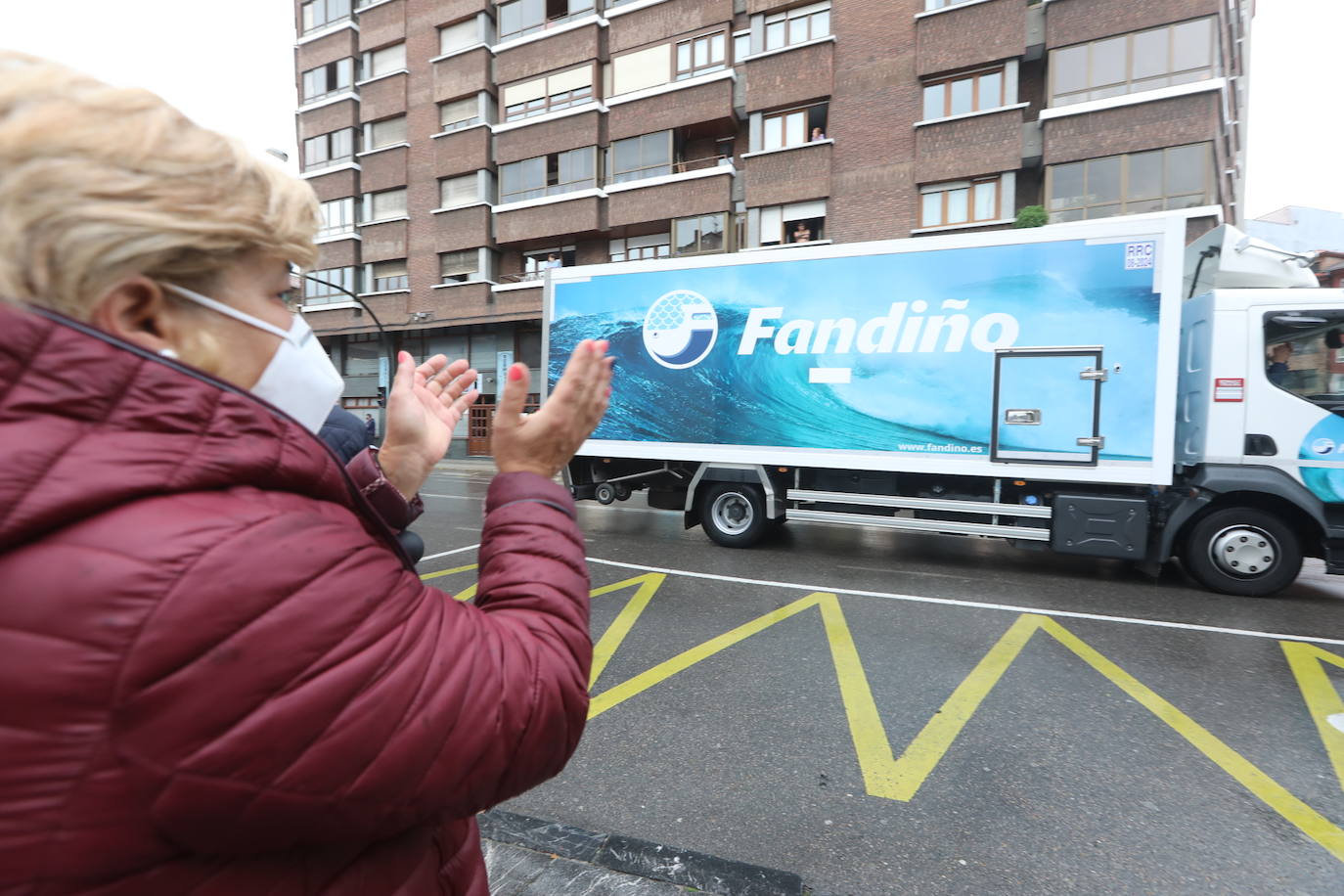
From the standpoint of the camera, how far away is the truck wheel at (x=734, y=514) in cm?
828

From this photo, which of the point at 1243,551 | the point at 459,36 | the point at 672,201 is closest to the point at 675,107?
the point at 672,201

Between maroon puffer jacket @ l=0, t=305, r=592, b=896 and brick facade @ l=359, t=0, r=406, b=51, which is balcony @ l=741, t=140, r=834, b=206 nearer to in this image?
brick facade @ l=359, t=0, r=406, b=51

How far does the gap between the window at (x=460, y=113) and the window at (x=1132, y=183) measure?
766 inches

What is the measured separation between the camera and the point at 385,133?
91.1ft

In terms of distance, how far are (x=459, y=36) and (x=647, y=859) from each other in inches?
1177

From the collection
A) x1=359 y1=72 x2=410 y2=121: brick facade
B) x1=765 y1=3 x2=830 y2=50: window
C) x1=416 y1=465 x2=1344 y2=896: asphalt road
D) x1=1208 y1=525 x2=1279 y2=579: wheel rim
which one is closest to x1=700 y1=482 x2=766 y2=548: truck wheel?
x1=416 y1=465 x2=1344 y2=896: asphalt road

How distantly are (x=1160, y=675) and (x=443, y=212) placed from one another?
2615 centimetres

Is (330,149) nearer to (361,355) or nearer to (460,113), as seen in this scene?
(460,113)

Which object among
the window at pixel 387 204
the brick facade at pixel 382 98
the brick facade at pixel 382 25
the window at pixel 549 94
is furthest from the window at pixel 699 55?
the brick facade at pixel 382 25

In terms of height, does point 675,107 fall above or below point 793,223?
above

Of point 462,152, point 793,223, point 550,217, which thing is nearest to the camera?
point 793,223

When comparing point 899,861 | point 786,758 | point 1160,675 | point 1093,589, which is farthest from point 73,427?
point 1093,589

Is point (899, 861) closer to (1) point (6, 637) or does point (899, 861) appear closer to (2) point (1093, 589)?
(1) point (6, 637)

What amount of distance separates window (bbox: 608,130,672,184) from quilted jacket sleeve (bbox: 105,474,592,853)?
22757 millimetres
